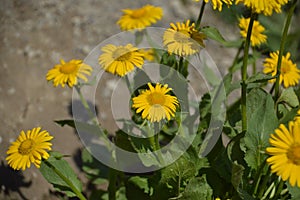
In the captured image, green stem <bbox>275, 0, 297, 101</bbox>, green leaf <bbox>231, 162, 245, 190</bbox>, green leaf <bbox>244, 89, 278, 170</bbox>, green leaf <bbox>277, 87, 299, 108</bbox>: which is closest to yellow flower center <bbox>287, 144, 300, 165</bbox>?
green leaf <bbox>231, 162, 245, 190</bbox>

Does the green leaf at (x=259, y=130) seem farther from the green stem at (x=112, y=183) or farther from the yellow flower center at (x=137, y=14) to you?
the yellow flower center at (x=137, y=14)

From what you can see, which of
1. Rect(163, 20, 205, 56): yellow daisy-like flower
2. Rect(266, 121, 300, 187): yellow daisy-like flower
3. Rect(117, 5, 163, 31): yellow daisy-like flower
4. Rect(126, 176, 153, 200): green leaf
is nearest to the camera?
Rect(266, 121, 300, 187): yellow daisy-like flower

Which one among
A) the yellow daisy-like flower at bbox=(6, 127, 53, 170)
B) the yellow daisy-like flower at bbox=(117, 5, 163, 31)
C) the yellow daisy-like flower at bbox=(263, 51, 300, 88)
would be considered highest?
the yellow daisy-like flower at bbox=(117, 5, 163, 31)

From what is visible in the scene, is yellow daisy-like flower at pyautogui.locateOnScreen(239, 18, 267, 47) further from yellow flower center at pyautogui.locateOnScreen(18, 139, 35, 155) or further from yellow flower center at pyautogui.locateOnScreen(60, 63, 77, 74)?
yellow flower center at pyautogui.locateOnScreen(18, 139, 35, 155)

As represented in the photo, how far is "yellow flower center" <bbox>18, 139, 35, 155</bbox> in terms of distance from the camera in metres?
1.61

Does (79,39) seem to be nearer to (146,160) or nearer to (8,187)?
(8,187)

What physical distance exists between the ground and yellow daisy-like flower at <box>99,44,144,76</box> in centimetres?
70

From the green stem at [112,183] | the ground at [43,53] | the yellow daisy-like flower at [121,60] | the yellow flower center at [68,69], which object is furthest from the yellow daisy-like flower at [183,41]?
the ground at [43,53]

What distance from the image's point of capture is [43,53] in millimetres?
2773

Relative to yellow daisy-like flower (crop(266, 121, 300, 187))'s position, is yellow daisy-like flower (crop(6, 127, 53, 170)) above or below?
above

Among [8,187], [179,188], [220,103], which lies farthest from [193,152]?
[8,187]

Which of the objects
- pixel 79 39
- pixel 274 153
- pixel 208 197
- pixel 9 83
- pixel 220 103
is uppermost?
pixel 79 39

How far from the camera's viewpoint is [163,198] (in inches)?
70.4

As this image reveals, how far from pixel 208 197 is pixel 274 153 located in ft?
1.76
